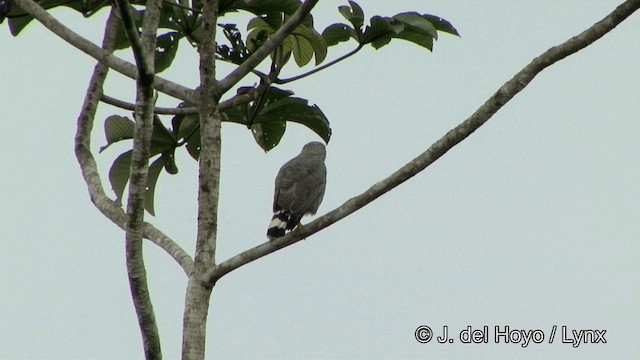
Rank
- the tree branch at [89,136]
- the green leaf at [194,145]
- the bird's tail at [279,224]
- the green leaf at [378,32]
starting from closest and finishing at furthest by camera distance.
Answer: the green leaf at [378,32] < the tree branch at [89,136] < the bird's tail at [279,224] < the green leaf at [194,145]

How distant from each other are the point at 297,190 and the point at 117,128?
1229mm

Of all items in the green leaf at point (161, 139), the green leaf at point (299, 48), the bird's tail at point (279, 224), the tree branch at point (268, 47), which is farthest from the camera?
the green leaf at point (161, 139)

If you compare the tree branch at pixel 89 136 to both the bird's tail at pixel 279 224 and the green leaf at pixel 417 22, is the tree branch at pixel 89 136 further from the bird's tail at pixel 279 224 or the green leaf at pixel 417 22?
the green leaf at pixel 417 22

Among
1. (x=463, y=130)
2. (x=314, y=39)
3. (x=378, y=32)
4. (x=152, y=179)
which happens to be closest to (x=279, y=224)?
(x=152, y=179)

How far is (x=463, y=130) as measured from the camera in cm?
510

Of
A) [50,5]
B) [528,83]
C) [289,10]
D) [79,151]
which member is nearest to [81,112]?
[79,151]

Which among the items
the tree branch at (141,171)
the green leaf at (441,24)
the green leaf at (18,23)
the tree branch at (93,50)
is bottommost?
the tree branch at (141,171)

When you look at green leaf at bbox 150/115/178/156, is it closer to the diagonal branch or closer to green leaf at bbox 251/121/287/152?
green leaf at bbox 251/121/287/152

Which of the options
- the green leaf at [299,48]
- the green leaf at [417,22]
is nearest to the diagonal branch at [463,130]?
the green leaf at [417,22]

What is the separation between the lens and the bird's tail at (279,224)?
255 inches

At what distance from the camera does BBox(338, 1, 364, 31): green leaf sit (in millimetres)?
5898

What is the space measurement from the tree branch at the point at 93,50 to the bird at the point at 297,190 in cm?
122

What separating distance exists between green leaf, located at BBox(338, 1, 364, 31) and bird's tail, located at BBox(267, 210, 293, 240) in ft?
4.20

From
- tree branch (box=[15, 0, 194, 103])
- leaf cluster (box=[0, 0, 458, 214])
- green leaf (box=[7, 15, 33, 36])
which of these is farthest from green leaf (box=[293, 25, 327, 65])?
green leaf (box=[7, 15, 33, 36])
